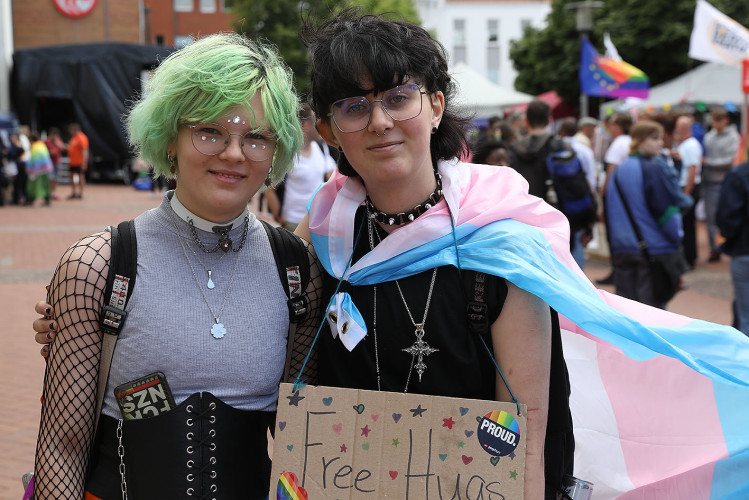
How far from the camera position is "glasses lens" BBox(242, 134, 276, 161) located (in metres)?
2.05

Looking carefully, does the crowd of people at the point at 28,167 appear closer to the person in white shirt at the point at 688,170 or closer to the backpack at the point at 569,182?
the person in white shirt at the point at 688,170

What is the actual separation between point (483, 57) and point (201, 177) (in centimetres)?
5879

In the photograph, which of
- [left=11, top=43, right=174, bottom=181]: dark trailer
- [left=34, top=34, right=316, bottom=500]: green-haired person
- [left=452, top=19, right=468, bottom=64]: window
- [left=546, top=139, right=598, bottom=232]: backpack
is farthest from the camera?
[left=452, top=19, right=468, bottom=64]: window

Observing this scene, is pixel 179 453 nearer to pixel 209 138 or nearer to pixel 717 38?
pixel 209 138

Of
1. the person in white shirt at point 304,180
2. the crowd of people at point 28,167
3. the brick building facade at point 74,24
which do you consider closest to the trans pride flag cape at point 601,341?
the person in white shirt at point 304,180

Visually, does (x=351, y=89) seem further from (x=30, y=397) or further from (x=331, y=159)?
(x=331, y=159)

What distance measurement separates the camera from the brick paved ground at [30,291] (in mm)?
4984

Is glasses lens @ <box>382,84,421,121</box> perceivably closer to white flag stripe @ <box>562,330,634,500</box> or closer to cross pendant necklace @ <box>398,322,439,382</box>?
cross pendant necklace @ <box>398,322,439,382</box>

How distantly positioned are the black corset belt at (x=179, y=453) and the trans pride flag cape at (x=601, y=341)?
39 cm

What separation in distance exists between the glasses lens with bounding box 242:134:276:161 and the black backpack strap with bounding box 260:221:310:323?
0.25m

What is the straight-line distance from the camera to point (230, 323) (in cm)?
203

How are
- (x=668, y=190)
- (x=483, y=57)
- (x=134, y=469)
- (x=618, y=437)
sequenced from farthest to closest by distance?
(x=483, y=57), (x=668, y=190), (x=618, y=437), (x=134, y=469)

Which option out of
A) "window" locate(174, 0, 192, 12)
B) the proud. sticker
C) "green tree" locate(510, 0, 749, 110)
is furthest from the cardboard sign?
"window" locate(174, 0, 192, 12)

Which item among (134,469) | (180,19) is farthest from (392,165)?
(180,19)
